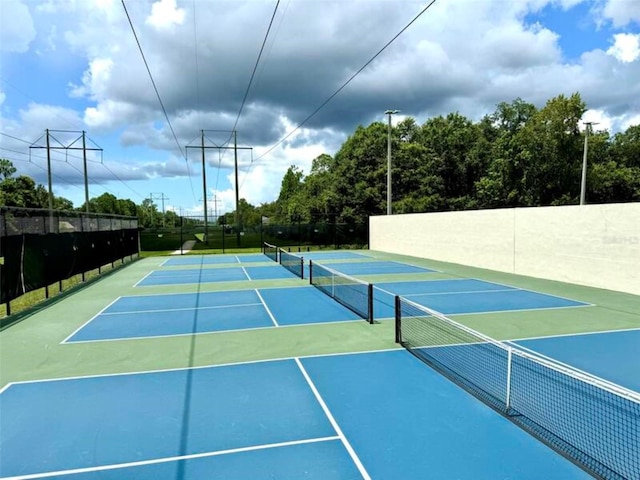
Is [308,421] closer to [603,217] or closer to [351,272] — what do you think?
[603,217]

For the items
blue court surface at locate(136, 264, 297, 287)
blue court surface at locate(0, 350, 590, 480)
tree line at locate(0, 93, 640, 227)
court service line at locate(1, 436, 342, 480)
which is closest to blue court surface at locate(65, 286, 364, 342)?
blue court surface at locate(0, 350, 590, 480)

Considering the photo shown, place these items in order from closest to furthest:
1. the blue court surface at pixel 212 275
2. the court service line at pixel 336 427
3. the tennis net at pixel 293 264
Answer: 1. the court service line at pixel 336 427
2. the blue court surface at pixel 212 275
3. the tennis net at pixel 293 264

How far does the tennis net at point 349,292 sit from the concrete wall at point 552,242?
7408mm

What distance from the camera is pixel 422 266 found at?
21516mm

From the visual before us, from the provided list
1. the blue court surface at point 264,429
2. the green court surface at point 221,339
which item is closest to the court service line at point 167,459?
the blue court surface at point 264,429

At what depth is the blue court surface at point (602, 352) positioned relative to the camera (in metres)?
6.58

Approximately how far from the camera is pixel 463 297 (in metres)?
13.1

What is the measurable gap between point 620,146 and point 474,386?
53305mm

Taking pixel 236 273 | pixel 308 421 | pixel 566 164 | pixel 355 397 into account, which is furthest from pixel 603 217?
pixel 566 164

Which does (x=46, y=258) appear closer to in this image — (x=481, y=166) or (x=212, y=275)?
(x=212, y=275)

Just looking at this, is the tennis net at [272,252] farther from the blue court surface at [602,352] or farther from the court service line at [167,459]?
the court service line at [167,459]

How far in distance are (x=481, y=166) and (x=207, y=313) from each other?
44.2 metres

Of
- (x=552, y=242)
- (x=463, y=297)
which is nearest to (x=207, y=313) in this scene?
(x=463, y=297)

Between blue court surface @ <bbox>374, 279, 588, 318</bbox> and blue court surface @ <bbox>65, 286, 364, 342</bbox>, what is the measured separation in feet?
6.09
